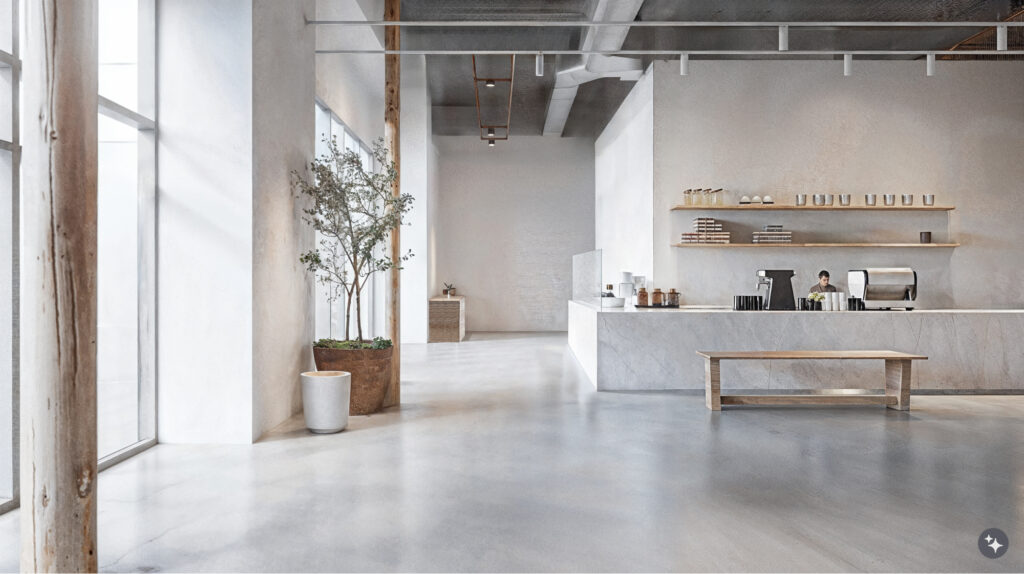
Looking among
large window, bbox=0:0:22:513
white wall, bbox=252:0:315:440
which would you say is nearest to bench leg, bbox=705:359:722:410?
white wall, bbox=252:0:315:440

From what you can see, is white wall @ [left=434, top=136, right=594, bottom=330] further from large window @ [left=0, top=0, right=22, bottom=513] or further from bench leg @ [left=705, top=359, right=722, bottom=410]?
large window @ [left=0, top=0, right=22, bottom=513]

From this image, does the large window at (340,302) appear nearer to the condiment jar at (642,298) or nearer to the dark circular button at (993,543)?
the condiment jar at (642,298)

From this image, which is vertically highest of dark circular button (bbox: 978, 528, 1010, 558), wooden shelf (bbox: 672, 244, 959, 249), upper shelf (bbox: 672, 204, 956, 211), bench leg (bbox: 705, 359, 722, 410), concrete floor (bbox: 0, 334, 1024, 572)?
upper shelf (bbox: 672, 204, 956, 211)

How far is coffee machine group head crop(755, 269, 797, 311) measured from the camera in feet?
20.6

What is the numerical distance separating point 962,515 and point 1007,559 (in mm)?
457

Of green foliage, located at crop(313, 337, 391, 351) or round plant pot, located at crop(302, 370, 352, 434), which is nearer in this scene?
round plant pot, located at crop(302, 370, 352, 434)

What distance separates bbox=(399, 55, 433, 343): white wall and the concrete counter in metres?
4.88

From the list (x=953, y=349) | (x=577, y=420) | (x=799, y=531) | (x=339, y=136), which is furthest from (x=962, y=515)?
(x=339, y=136)

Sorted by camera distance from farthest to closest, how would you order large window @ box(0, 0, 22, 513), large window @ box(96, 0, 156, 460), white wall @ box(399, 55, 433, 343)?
white wall @ box(399, 55, 433, 343) → large window @ box(96, 0, 156, 460) → large window @ box(0, 0, 22, 513)

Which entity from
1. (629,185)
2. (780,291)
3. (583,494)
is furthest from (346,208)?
(629,185)

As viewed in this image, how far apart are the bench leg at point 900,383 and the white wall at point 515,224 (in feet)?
26.2

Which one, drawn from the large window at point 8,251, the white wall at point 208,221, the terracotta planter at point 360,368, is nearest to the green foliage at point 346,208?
the terracotta planter at point 360,368

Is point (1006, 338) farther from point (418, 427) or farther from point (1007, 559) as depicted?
point (418, 427)

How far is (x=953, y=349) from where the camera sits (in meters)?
5.98
